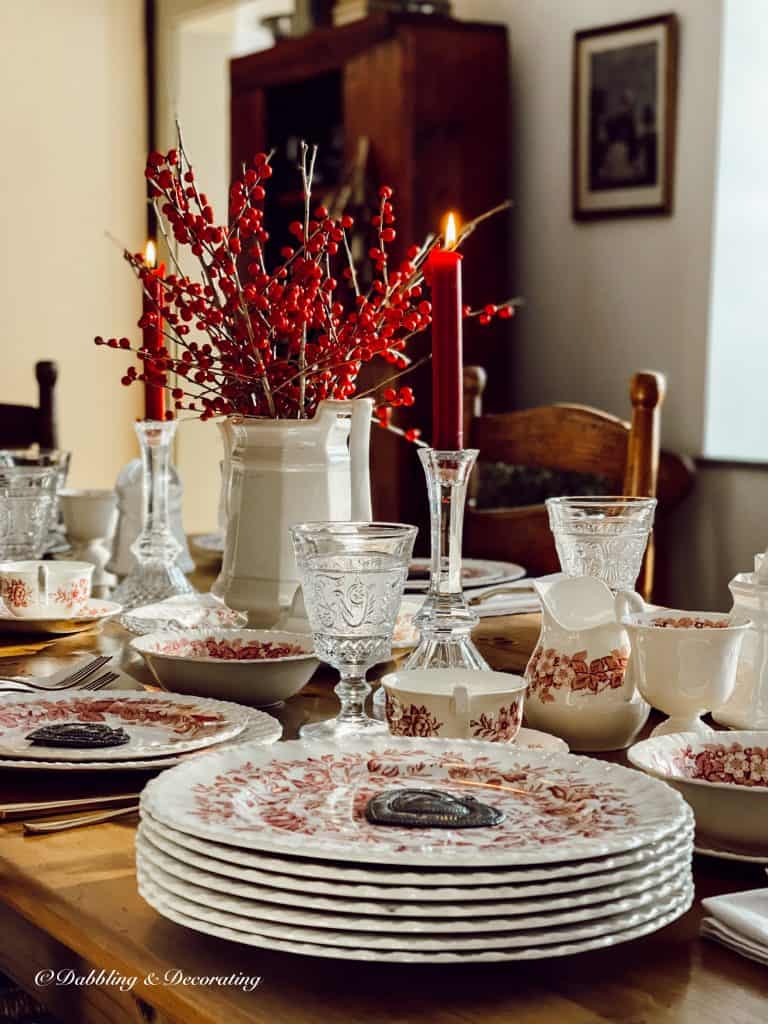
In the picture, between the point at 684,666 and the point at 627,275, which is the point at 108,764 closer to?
the point at 684,666

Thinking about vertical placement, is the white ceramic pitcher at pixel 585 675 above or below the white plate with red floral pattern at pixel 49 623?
above

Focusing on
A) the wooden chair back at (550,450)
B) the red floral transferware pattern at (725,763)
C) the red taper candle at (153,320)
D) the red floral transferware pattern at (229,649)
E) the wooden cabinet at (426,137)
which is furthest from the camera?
the wooden cabinet at (426,137)

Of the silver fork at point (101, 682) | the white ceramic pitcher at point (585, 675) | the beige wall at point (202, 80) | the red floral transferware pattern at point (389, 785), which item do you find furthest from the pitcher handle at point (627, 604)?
the beige wall at point (202, 80)

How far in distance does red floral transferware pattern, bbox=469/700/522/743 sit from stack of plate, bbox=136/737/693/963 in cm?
14

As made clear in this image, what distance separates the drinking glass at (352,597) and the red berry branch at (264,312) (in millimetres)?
307

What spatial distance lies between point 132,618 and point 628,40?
2.31 metres

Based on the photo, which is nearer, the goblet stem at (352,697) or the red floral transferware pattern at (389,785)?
the red floral transferware pattern at (389,785)

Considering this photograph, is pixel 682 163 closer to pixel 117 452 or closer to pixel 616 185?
pixel 616 185

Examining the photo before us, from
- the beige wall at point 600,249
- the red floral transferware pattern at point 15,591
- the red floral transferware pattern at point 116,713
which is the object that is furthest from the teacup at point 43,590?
the beige wall at point 600,249

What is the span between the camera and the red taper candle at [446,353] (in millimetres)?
1106

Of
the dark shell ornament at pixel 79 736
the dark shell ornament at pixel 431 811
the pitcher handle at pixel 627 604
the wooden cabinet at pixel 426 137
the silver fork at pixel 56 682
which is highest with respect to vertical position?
the wooden cabinet at pixel 426 137

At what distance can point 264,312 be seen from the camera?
1356 mm

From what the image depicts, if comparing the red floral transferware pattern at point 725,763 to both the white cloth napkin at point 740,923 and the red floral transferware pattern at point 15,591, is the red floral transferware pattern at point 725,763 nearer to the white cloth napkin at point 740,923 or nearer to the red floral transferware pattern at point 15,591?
the white cloth napkin at point 740,923

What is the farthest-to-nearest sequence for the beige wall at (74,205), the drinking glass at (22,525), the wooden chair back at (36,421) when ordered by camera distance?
the beige wall at (74,205), the wooden chair back at (36,421), the drinking glass at (22,525)
